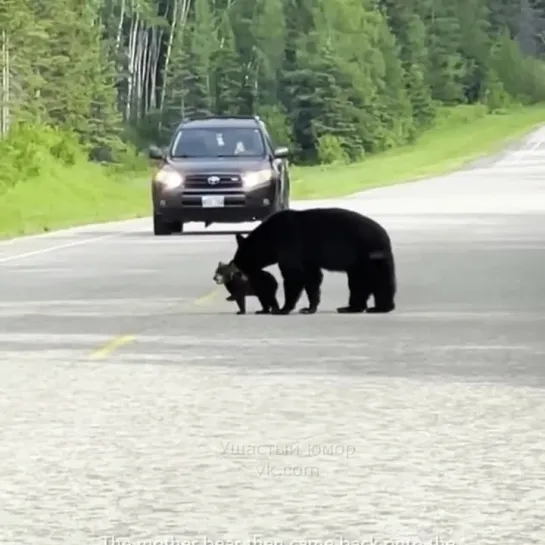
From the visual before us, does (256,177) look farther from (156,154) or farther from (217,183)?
(156,154)

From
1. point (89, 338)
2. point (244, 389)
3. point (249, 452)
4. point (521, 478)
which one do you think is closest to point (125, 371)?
point (244, 389)

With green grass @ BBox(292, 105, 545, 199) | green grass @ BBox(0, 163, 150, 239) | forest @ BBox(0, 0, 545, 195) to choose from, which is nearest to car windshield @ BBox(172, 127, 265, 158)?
green grass @ BBox(0, 163, 150, 239)

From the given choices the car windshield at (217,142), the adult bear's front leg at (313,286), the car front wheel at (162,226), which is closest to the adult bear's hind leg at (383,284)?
the adult bear's front leg at (313,286)

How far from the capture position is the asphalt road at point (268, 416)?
8594 millimetres

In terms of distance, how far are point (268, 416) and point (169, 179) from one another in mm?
21668

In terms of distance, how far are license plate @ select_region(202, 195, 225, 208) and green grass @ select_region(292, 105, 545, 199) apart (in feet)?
64.5

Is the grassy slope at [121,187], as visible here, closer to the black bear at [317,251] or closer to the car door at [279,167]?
Answer: the car door at [279,167]

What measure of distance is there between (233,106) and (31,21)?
54293mm

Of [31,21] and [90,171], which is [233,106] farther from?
[90,171]

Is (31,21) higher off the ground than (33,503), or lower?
lower

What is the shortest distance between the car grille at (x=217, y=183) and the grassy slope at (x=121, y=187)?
3.97 meters

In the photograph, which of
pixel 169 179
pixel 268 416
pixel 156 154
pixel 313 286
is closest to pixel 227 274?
pixel 313 286

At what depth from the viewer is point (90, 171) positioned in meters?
60.5

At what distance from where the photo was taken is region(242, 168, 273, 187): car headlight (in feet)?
108
